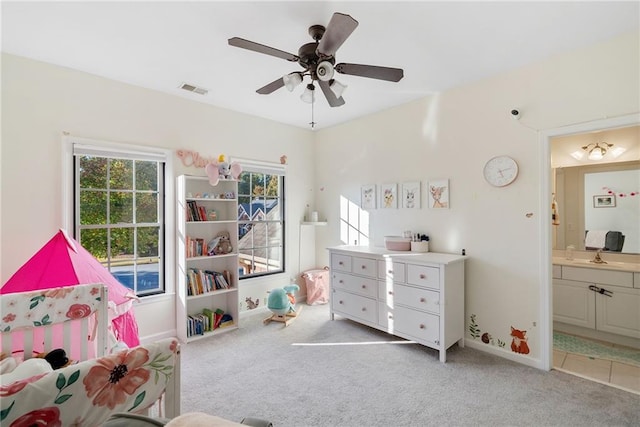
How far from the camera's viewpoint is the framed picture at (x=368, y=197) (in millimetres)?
3971

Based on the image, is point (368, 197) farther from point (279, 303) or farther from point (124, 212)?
point (124, 212)

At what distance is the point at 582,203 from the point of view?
12.2 ft

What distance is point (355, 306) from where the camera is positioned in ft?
11.6

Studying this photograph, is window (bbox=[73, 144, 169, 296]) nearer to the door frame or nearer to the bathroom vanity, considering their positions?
the door frame

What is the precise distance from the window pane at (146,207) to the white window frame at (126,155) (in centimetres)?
11

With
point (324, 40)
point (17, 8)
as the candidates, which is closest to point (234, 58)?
point (324, 40)

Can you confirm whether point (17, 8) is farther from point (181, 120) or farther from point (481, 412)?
point (481, 412)

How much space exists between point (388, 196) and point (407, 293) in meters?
1.27

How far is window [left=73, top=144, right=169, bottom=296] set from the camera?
2.91 metres

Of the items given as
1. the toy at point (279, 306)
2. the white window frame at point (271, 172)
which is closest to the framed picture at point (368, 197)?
the white window frame at point (271, 172)

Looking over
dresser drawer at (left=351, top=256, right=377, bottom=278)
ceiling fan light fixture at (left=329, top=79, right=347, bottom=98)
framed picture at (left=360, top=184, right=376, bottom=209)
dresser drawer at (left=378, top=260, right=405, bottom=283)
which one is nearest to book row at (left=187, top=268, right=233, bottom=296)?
dresser drawer at (left=351, top=256, right=377, bottom=278)

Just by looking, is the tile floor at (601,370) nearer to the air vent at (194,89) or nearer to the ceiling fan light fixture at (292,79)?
the ceiling fan light fixture at (292,79)

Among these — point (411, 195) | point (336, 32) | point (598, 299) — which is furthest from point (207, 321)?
point (598, 299)

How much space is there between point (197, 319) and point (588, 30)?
4.29 m
